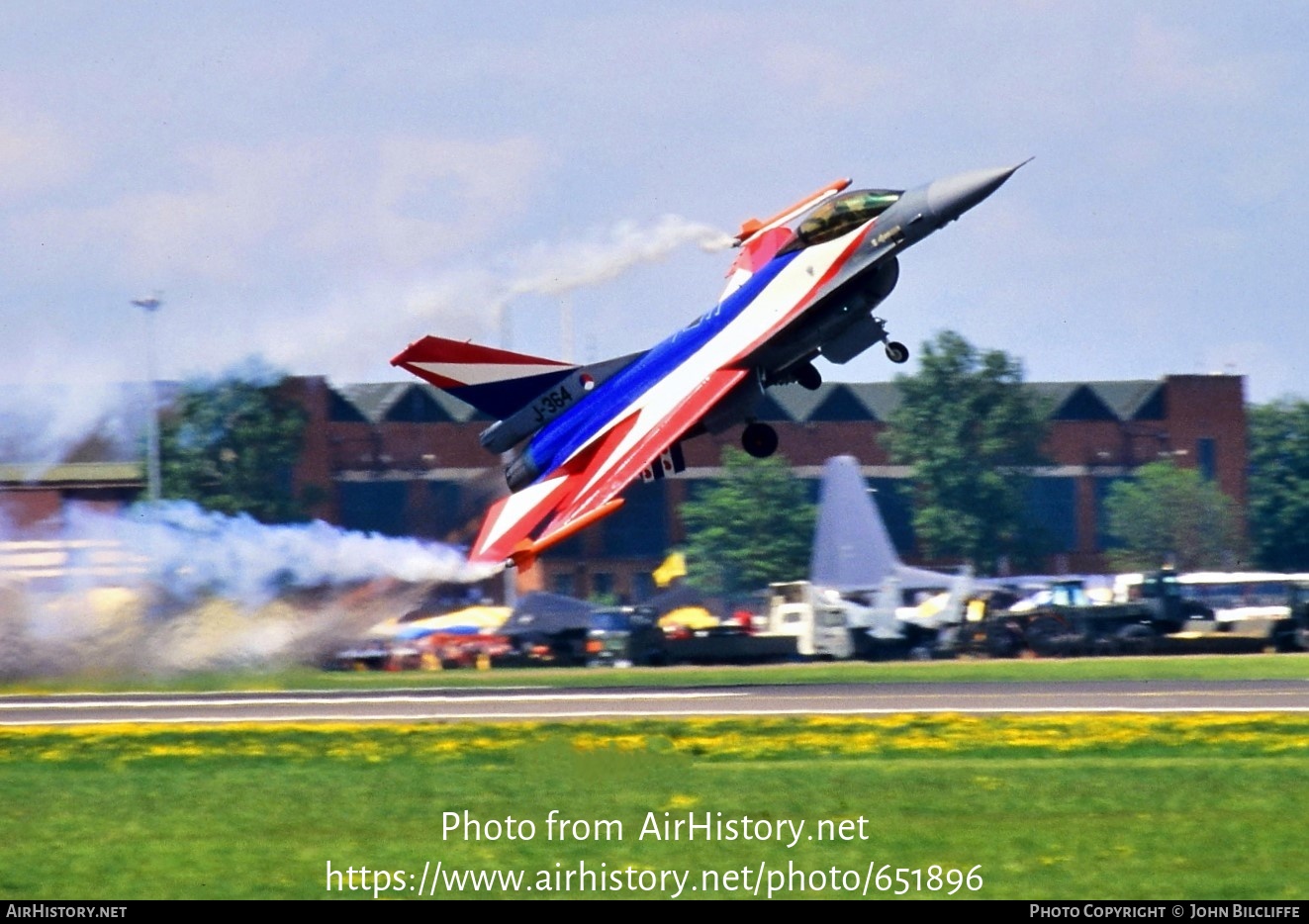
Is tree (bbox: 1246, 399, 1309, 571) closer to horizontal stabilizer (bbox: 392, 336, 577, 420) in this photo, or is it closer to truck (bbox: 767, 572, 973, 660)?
truck (bbox: 767, 572, 973, 660)

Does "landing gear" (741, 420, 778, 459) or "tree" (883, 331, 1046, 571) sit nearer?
"landing gear" (741, 420, 778, 459)

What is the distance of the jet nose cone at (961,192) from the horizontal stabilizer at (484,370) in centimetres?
863

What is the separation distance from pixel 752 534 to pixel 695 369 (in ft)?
192

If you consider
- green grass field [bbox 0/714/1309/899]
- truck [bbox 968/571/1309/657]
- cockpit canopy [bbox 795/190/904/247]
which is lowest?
green grass field [bbox 0/714/1309/899]

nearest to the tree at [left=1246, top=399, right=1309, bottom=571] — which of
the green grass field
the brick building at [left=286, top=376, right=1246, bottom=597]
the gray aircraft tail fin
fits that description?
the brick building at [left=286, top=376, right=1246, bottom=597]

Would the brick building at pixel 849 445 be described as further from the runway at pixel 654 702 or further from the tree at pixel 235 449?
the runway at pixel 654 702

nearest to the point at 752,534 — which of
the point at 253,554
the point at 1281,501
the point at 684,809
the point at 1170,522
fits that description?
the point at 1170,522

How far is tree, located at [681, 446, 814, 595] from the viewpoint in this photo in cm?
9450

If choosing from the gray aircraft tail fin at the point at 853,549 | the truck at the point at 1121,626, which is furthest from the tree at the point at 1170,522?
the truck at the point at 1121,626

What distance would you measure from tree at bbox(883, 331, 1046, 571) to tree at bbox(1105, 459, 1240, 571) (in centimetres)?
544

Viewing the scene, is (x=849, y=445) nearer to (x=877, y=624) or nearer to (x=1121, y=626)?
(x=877, y=624)

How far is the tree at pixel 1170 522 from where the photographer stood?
320 feet
